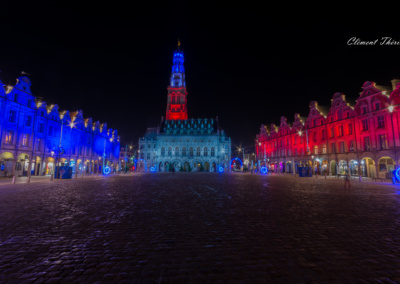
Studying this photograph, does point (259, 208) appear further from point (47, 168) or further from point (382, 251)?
point (47, 168)

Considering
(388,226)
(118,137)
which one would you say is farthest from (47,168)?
(388,226)

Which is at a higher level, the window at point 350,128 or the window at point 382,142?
the window at point 350,128

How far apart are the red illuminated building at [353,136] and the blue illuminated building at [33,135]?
154ft

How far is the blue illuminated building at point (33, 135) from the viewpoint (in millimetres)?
32219

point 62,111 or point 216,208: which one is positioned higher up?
point 62,111

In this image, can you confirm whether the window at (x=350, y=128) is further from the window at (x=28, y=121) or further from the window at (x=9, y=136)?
the window at (x=9, y=136)

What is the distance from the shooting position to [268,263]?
3934 mm

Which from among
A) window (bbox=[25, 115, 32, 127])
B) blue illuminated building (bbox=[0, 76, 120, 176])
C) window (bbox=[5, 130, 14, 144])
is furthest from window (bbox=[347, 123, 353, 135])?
window (bbox=[5, 130, 14, 144])

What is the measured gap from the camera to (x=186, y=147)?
7731cm

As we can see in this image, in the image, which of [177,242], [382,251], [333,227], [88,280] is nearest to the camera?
[88,280]

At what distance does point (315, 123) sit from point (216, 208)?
4571cm

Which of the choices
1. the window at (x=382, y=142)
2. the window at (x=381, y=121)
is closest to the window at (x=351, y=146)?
the window at (x=382, y=142)

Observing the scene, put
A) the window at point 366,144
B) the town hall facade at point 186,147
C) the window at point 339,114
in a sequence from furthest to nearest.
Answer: the town hall facade at point 186,147 → the window at point 339,114 → the window at point 366,144

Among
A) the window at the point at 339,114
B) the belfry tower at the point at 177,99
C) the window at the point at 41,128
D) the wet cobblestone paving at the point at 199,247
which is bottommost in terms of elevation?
the wet cobblestone paving at the point at 199,247
